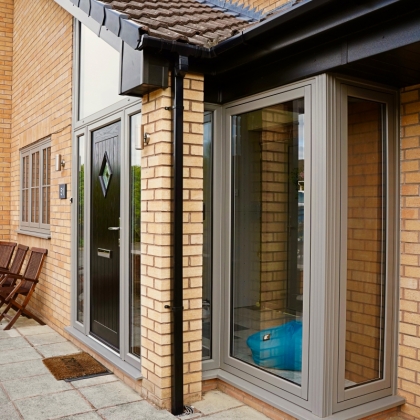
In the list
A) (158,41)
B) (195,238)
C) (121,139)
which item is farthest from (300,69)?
(121,139)

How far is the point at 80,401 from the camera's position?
13.0ft

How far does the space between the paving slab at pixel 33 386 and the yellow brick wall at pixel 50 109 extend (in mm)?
1550

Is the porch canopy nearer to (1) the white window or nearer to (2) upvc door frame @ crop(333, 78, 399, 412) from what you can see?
(2) upvc door frame @ crop(333, 78, 399, 412)

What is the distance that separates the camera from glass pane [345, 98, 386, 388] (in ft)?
11.3

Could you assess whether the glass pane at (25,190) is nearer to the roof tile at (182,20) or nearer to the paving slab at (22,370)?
the paving slab at (22,370)

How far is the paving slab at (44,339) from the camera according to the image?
225 inches

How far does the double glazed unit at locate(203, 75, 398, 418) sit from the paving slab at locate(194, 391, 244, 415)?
5.5 inches

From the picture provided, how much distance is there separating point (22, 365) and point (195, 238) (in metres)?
2.22

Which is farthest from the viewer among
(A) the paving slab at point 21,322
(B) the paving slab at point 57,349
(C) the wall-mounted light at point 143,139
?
(A) the paving slab at point 21,322

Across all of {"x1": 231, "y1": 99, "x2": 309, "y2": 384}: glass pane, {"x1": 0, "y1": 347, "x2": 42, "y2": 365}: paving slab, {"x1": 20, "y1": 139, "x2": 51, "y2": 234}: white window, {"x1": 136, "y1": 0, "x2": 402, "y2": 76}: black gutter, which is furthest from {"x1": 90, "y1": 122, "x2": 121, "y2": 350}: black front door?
{"x1": 20, "y1": 139, "x2": 51, "y2": 234}: white window

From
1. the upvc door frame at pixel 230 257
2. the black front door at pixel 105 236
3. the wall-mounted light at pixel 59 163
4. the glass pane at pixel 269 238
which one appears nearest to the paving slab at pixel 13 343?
the black front door at pixel 105 236

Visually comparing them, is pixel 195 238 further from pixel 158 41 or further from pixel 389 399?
pixel 389 399

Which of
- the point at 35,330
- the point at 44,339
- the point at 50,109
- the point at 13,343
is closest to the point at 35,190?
the point at 50,109

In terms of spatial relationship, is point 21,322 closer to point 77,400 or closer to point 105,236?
point 105,236
